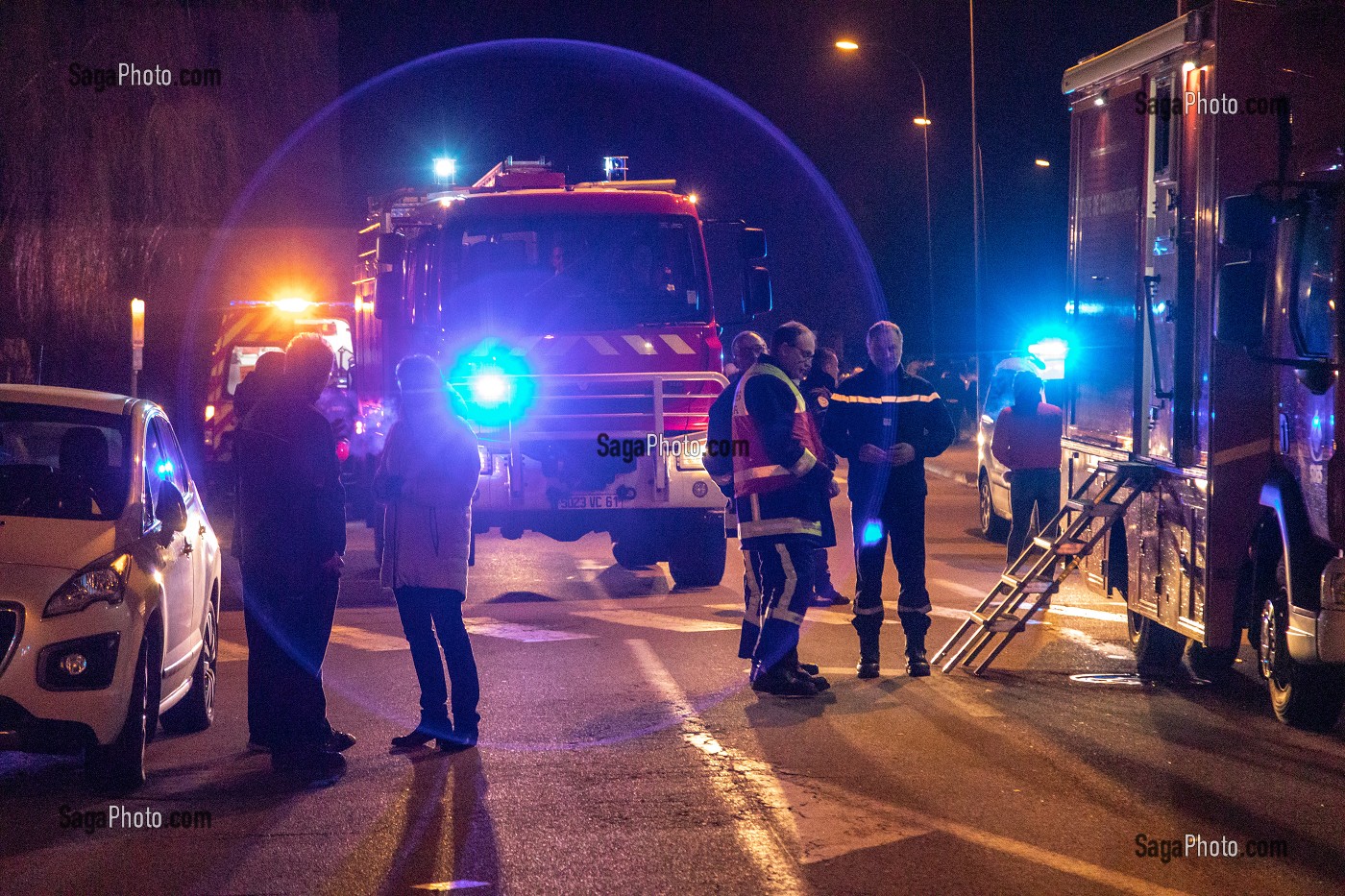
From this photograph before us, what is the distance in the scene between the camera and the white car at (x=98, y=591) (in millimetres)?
6309

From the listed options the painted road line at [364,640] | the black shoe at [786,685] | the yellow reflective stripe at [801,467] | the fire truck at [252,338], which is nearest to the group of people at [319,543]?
the black shoe at [786,685]

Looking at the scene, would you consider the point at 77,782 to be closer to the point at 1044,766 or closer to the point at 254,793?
the point at 254,793

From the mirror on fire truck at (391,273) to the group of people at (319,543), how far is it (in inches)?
259

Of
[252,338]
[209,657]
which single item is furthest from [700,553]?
[252,338]

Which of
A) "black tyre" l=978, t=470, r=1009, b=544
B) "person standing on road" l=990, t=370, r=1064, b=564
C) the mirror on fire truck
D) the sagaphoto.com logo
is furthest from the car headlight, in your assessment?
the sagaphoto.com logo

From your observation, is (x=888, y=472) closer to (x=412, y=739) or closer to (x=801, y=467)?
(x=801, y=467)

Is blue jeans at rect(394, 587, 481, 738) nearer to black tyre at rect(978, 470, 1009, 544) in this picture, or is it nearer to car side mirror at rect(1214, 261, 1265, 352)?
car side mirror at rect(1214, 261, 1265, 352)

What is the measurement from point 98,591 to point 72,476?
2.64 ft

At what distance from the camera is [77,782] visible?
270 inches

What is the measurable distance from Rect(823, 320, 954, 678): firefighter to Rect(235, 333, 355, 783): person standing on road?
10.7ft

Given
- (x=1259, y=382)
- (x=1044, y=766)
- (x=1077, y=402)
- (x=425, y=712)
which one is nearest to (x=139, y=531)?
(x=425, y=712)

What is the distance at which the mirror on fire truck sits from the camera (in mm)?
14047

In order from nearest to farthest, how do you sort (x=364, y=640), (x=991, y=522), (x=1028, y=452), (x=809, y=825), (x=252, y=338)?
1. (x=809, y=825)
2. (x=364, y=640)
3. (x=1028, y=452)
4. (x=991, y=522)
5. (x=252, y=338)

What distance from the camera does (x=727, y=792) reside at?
6578mm
